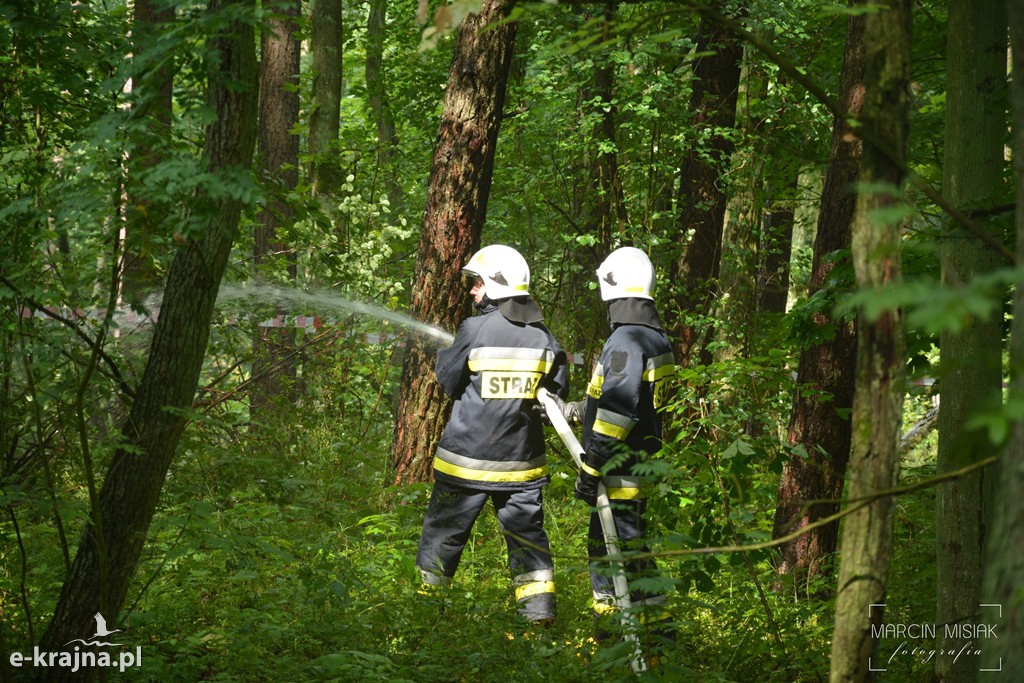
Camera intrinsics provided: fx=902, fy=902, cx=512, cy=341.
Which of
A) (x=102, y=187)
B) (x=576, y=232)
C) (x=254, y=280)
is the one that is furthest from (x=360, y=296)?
(x=102, y=187)

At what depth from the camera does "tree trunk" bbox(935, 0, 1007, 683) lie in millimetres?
3824

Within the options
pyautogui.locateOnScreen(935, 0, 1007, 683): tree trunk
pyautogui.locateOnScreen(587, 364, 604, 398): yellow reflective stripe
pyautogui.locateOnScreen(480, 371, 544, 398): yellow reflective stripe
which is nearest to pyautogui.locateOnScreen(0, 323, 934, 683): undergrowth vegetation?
pyautogui.locateOnScreen(587, 364, 604, 398): yellow reflective stripe

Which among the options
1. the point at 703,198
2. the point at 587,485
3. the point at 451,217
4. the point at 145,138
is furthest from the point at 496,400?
the point at 703,198

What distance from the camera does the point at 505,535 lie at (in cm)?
554

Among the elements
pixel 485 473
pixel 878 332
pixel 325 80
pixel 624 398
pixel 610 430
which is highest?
pixel 325 80

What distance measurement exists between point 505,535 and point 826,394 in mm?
2154

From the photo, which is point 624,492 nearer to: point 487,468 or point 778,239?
point 487,468

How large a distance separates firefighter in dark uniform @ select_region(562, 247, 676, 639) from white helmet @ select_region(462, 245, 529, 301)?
1.71ft

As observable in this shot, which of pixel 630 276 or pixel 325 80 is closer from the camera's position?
pixel 630 276

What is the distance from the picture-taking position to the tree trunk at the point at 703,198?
984 centimetres

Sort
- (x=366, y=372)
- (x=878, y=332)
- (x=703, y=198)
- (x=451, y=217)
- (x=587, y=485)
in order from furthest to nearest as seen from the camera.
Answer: (x=703, y=198), (x=366, y=372), (x=451, y=217), (x=587, y=485), (x=878, y=332)

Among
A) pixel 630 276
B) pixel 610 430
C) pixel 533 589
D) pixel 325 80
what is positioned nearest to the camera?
pixel 610 430

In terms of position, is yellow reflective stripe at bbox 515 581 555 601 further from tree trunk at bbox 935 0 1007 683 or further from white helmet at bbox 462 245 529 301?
tree trunk at bbox 935 0 1007 683

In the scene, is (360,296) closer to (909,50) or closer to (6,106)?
(6,106)
